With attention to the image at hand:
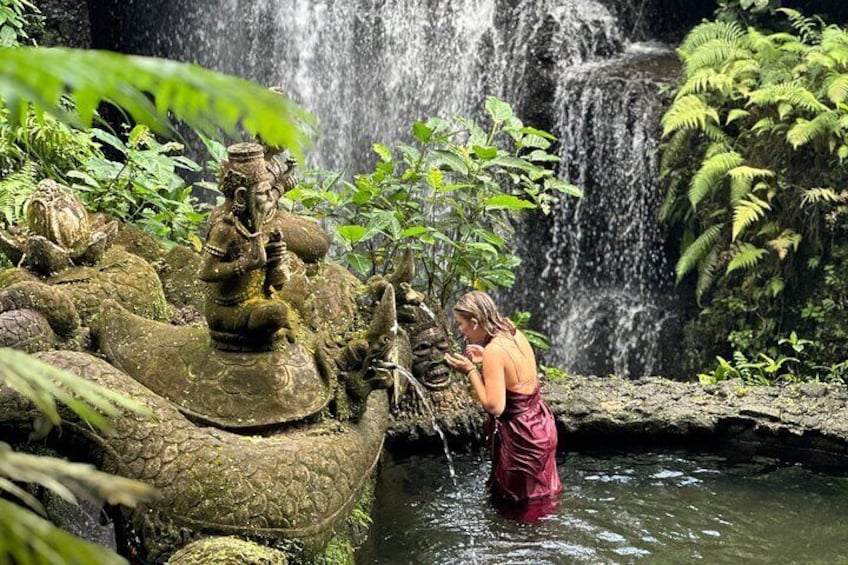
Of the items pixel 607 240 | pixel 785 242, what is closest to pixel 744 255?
pixel 785 242

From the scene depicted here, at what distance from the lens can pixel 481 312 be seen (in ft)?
17.8

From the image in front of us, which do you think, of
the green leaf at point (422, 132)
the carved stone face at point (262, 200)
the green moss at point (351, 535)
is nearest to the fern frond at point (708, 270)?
the green leaf at point (422, 132)

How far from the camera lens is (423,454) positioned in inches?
255

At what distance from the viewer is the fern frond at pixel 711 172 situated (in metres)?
10.0

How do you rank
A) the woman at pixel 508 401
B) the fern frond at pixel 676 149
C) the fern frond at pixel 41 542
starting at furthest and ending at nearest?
1. the fern frond at pixel 676 149
2. the woman at pixel 508 401
3. the fern frond at pixel 41 542

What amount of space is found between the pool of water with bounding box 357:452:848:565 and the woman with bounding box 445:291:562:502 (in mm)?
202

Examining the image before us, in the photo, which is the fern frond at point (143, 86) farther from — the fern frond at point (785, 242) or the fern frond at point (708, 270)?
the fern frond at point (708, 270)

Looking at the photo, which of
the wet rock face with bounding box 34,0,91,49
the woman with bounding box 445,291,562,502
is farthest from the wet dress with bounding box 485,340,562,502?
the wet rock face with bounding box 34,0,91,49

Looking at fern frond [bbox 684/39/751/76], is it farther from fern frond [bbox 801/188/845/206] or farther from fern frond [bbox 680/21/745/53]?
fern frond [bbox 801/188/845/206]

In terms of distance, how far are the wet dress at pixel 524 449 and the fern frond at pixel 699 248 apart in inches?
200

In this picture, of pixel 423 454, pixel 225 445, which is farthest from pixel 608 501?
pixel 225 445

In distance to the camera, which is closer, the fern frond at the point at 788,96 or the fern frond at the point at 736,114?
the fern frond at the point at 788,96

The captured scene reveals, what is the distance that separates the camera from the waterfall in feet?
37.4

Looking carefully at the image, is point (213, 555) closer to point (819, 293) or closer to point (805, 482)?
point (805, 482)
